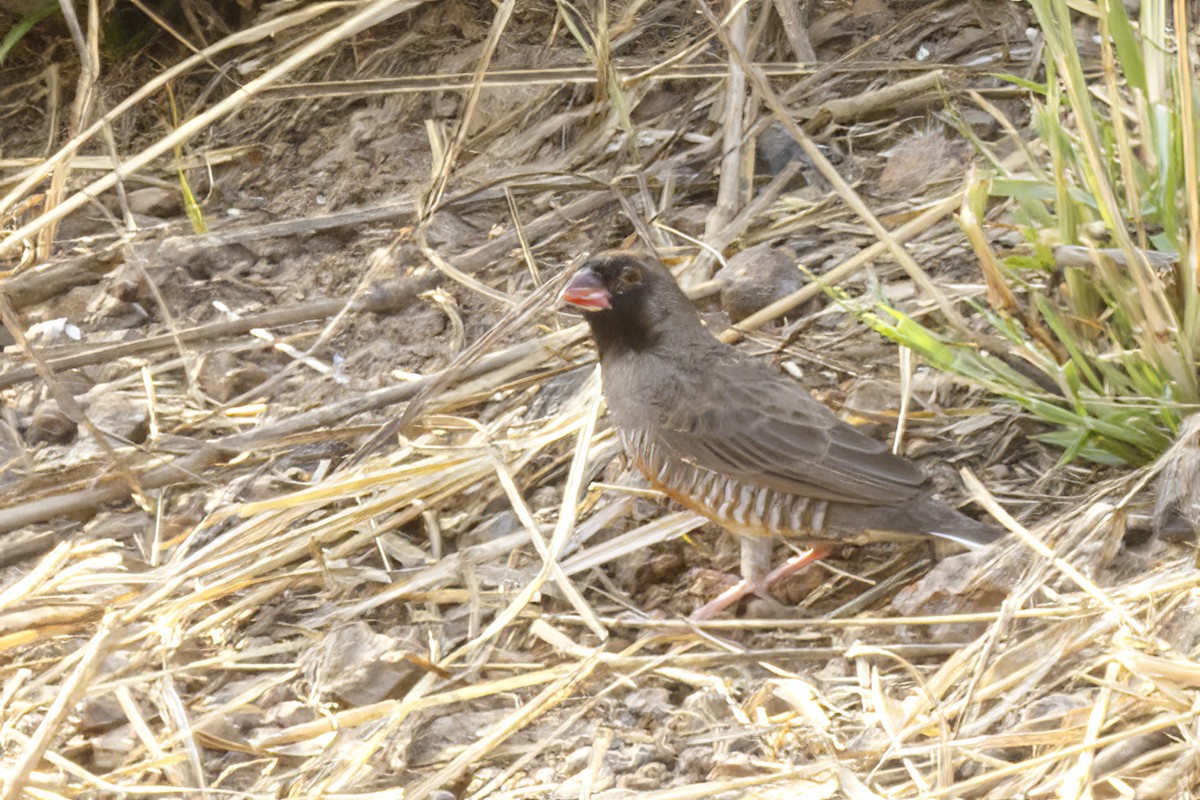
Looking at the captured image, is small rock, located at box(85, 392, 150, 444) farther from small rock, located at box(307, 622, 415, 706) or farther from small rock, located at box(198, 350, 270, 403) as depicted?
small rock, located at box(307, 622, 415, 706)

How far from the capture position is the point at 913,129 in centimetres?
485

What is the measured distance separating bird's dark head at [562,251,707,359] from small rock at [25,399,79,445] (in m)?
1.74

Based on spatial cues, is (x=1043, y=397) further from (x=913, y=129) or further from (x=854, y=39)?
(x=854, y=39)

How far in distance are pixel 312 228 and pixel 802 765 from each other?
2977 mm

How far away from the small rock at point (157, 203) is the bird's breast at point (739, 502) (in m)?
2.71

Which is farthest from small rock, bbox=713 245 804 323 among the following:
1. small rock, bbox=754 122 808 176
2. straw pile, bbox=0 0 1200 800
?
small rock, bbox=754 122 808 176

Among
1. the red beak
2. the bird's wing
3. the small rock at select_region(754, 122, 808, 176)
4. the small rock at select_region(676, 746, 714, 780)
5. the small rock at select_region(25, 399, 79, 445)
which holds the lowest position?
the small rock at select_region(676, 746, 714, 780)

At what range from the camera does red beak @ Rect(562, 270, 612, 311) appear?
3.74m

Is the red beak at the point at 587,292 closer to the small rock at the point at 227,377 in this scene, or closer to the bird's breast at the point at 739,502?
the bird's breast at the point at 739,502

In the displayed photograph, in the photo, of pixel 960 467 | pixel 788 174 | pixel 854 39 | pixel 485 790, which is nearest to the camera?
pixel 485 790

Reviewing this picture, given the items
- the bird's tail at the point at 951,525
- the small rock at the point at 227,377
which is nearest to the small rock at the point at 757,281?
the bird's tail at the point at 951,525

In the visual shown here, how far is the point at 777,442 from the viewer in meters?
3.48

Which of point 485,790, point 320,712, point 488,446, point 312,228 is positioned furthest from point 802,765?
point 312,228

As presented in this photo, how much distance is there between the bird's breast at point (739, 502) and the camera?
3.47 m
